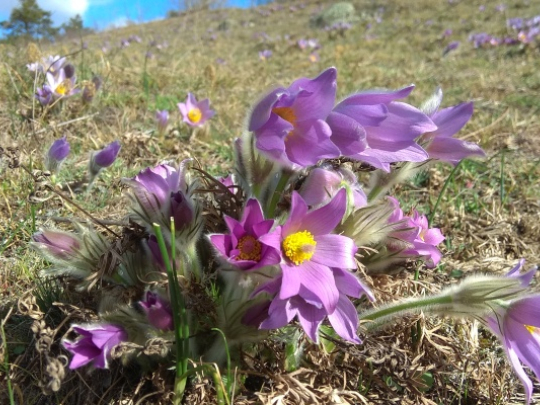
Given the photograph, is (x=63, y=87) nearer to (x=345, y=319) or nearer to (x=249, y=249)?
(x=249, y=249)

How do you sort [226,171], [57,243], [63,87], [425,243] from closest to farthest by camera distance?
[57,243] < [425,243] < [226,171] < [63,87]

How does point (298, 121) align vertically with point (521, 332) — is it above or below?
above

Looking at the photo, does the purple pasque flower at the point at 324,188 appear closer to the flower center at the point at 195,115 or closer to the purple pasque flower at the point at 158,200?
the purple pasque flower at the point at 158,200

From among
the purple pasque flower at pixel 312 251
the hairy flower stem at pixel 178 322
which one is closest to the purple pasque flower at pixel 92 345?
the hairy flower stem at pixel 178 322

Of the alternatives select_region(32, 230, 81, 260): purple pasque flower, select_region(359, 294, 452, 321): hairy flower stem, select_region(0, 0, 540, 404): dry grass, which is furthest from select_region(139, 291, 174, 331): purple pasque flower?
select_region(359, 294, 452, 321): hairy flower stem

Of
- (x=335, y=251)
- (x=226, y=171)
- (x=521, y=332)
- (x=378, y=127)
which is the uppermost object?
(x=378, y=127)

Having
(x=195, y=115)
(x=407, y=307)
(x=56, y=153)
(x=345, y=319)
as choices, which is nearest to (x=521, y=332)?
(x=407, y=307)
